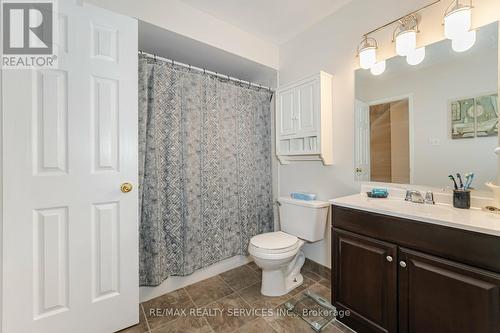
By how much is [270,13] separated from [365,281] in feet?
7.11

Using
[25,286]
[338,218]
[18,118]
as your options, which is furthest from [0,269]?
[338,218]

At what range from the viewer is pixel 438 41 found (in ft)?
4.38

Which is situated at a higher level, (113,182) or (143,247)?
(113,182)

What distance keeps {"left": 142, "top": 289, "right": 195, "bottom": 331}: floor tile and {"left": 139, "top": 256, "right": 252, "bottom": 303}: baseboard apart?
0.04 meters

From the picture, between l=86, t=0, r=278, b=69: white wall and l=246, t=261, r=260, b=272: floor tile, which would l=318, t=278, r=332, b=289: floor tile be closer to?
l=246, t=261, r=260, b=272: floor tile

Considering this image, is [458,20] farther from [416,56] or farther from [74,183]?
[74,183]

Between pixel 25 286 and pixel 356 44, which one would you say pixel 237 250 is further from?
pixel 356 44

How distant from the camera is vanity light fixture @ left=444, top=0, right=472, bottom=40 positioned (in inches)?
45.8

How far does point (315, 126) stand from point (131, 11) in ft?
5.40

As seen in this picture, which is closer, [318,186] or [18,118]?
[18,118]

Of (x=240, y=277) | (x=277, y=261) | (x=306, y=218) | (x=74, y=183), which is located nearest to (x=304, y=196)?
(x=306, y=218)

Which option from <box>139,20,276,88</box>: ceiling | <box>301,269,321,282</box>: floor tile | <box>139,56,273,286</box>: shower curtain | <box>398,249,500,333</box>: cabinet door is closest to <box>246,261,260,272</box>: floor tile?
<box>139,56,273,286</box>: shower curtain

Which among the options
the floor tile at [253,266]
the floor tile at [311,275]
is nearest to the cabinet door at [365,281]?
the floor tile at [311,275]

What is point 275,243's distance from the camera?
5.61 ft
